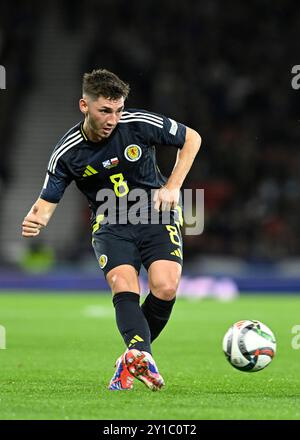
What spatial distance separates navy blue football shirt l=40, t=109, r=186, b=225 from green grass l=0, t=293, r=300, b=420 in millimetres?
1205

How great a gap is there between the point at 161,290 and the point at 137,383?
632 millimetres

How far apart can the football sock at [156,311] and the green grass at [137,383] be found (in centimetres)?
37

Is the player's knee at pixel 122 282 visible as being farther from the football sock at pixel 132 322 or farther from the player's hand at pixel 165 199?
the player's hand at pixel 165 199

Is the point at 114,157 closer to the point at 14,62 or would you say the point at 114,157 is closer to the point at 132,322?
the point at 132,322

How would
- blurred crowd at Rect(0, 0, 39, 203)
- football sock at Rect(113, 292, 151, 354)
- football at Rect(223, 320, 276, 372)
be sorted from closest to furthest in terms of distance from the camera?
football sock at Rect(113, 292, 151, 354) < football at Rect(223, 320, 276, 372) < blurred crowd at Rect(0, 0, 39, 203)

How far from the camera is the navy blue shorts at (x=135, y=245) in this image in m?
6.01

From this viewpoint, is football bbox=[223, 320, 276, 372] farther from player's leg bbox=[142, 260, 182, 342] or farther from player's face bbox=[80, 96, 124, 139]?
player's face bbox=[80, 96, 124, 139]

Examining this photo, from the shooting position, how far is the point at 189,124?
66.3 ft

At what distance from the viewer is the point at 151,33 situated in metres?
22.9

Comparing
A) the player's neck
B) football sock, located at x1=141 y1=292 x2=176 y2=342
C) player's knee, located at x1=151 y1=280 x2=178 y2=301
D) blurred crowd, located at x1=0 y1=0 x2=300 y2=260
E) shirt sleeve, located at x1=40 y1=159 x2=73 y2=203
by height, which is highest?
blurred crowd, located at x1=0 y1=0 x2=300 y2=260

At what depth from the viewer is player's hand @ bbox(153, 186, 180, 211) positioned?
574 centimetres

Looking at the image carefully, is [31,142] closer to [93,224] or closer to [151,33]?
[151,33]

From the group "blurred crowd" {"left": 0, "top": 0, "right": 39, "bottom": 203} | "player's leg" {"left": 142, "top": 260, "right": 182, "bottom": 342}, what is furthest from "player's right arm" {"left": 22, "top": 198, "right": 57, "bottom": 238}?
"blurred crowd" {"left": 0, "top": 0, "right": 39, "bottom": 203}

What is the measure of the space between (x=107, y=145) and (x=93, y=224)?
51cm
